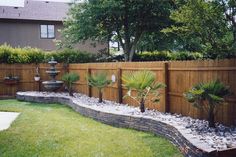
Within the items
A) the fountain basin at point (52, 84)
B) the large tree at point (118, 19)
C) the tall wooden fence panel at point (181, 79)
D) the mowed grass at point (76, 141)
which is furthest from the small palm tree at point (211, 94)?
the large tree at point (118, 19)

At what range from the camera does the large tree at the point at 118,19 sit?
22672 mm

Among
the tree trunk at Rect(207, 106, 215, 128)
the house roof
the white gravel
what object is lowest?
the white gravel

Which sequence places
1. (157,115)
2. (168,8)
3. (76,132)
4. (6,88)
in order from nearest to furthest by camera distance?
1. (76,132)
2. (157,115)
3. (6,88)
4. (168,8)

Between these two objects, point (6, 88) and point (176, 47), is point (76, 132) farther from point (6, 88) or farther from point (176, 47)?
point (176, 47)

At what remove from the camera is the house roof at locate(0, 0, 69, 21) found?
30.5 m

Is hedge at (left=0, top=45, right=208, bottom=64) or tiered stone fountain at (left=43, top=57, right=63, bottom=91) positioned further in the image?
hedge at (left=0, top=45, right=208, bottom=64)

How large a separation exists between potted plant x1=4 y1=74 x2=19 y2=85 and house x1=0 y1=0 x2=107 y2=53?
453 inches

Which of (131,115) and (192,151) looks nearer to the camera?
(192,151)

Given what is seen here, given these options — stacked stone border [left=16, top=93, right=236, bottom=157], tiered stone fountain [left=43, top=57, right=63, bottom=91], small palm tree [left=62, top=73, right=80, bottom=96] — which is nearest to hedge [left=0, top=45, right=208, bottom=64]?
tiered stone fountain [left=43, top=57, right=63, bottom=91]

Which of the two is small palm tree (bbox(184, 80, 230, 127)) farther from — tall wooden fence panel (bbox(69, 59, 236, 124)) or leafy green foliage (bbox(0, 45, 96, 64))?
leafy green foliage (bbox(0, 45, 96, 64))

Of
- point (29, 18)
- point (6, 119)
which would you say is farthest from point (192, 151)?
point (29, 18)

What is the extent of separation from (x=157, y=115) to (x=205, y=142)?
3376mm

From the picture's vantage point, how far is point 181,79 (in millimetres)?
9609

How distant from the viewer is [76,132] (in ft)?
29.2
